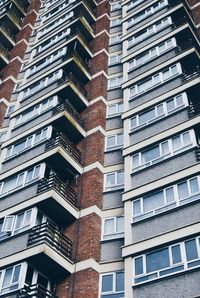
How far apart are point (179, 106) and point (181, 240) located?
24.5ft

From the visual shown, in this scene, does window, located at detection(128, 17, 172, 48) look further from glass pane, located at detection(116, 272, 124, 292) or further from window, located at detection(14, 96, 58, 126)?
glass pane, located at detection(116, 272, 124, 292)

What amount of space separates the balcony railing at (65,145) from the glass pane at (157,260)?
7.65 m

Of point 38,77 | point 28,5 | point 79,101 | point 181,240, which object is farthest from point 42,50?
point 181,240

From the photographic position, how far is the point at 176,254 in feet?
49.7

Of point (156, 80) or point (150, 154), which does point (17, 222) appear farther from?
point (156, 80)

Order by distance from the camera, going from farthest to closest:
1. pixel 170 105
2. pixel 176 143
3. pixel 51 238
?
pixel 170 105, pixel 176 143, pixel 51 238

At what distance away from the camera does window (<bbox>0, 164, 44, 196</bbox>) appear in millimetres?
21163

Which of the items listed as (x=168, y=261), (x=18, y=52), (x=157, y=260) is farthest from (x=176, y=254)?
(x=18, y=52)

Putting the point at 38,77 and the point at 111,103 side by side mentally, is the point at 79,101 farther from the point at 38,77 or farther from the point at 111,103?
the point at 38,77

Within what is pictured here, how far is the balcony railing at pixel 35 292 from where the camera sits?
1574 centimetres

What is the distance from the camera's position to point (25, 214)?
1942 cm

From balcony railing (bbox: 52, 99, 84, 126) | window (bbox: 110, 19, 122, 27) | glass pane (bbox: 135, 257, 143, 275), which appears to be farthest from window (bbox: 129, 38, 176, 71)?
glass pane (bbox: 135, 257, 143, 275)

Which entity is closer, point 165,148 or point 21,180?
point 165,148

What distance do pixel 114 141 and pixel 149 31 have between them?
9462 mm
